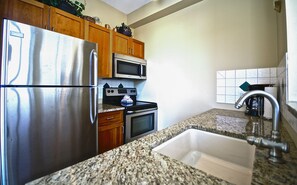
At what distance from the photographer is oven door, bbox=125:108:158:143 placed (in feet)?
6.22

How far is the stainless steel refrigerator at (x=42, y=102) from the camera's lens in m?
0.88

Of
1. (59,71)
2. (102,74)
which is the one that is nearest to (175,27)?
(102,74)

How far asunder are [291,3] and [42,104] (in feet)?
6.19

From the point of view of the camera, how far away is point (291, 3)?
0.81 metres

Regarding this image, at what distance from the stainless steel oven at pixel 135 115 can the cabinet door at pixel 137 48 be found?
0.72 m

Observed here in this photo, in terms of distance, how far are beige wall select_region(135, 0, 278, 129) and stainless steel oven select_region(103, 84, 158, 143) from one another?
20 cm

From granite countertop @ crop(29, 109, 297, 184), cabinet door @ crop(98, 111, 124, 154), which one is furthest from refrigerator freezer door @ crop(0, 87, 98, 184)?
granite countertop @ crop(29, 109, 297, 184)

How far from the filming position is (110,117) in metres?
1.71

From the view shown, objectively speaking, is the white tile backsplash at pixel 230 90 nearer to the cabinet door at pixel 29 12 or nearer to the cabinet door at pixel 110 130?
the cabinet door at pixel 110 130

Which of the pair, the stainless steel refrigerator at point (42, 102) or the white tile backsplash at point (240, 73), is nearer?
the stainless steel refrigerator at point (42, 102)

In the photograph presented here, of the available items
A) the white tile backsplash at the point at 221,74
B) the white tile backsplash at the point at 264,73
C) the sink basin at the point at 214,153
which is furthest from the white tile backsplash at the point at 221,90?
the sink basin at the point at 214,153

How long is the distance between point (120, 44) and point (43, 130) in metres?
1.67

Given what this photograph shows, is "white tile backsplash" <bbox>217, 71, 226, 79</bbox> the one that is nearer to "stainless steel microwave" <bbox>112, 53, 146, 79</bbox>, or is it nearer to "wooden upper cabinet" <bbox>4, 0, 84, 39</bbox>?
"stainless steel microwave" <bbox>112, 53, 146, 79</bbox>

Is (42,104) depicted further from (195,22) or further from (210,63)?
(195,22)
